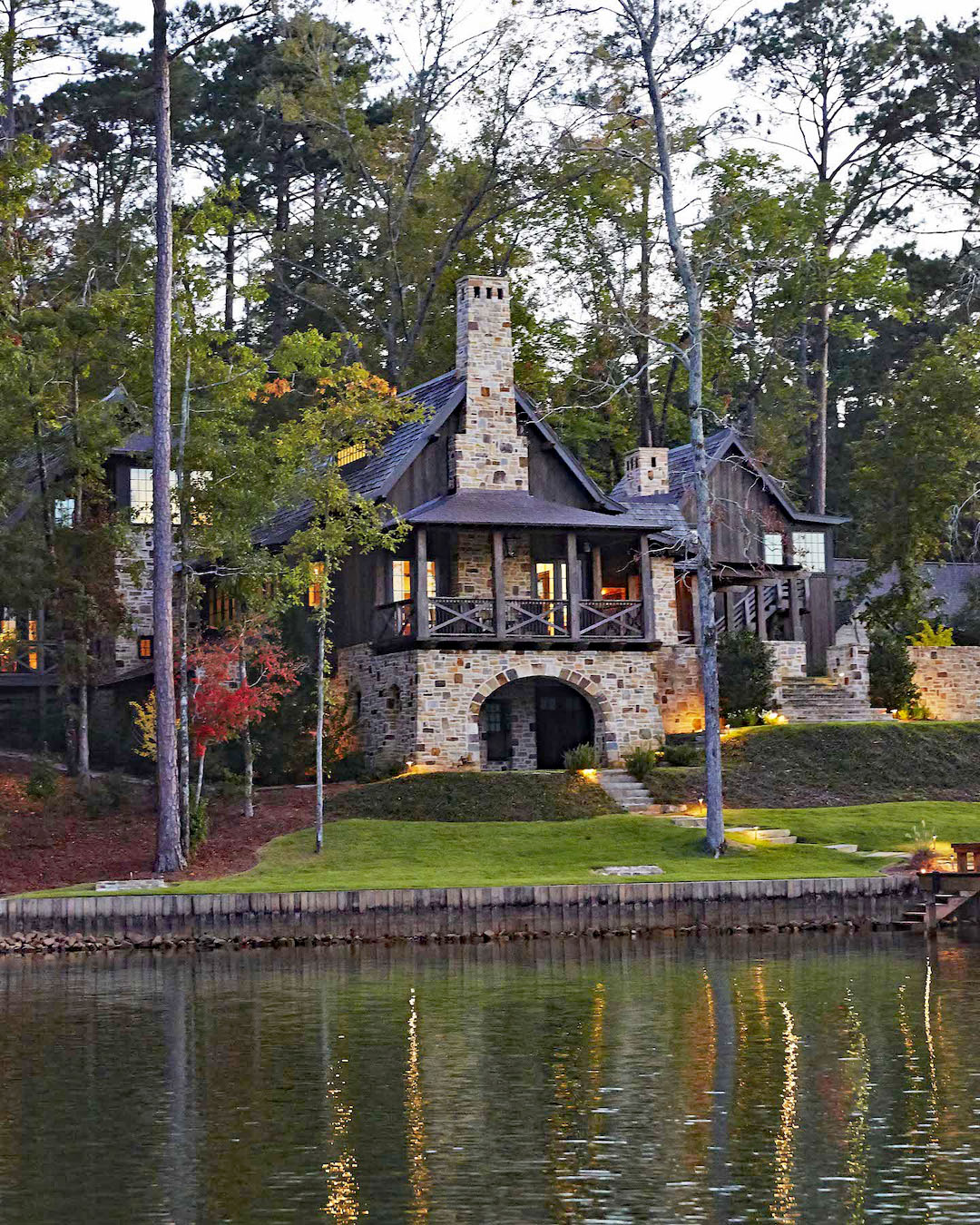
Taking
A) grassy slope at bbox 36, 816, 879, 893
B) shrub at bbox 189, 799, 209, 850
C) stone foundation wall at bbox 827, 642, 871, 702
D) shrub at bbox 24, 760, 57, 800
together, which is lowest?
grassy slope at bbox 36, 816, 879, 893

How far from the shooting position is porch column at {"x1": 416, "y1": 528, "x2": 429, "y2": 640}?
40562mm

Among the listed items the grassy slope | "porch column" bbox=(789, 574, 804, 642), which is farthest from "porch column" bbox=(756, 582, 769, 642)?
the grassy slope

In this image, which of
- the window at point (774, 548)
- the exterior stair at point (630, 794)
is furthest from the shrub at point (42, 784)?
the window at point (774, 548)

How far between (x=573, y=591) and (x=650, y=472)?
9.27 meters

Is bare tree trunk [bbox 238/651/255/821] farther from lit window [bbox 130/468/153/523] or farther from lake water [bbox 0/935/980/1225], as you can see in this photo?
lake water [bbox 0/935/980/1225]

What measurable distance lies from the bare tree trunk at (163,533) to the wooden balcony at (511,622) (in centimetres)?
779

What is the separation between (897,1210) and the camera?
1216 cm

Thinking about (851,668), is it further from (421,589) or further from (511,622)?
(421,589)

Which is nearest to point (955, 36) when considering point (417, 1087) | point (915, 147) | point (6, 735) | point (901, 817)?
point (915, 147)

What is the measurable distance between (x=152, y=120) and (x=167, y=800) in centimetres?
3226

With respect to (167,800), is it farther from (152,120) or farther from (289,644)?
(152,120)

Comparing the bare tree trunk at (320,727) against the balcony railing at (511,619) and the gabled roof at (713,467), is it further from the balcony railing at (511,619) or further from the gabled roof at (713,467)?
the gabled roof at (713,467)

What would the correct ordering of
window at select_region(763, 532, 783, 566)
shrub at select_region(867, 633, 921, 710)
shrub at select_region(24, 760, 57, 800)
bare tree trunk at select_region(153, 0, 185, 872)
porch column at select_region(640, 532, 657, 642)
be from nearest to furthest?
bare tree trunk at select_region(153, 0, 185, 872), shrub at select_region(24, 760, 57, 800), porch column at select_region(640, 532, 657, 642), shrub at select_region(867, 633, 921, 710), window at select_region(763, 532, 783, 566)

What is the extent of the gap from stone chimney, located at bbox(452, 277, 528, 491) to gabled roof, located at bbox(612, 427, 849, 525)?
724cm
